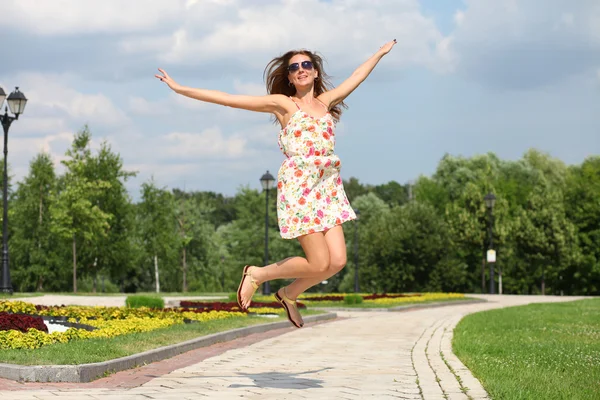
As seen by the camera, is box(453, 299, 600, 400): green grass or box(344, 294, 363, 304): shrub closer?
box(453, 299, 600, 400): green grass

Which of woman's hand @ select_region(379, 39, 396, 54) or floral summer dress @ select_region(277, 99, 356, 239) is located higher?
woman's hand @ select_region(379, 39, 396, 54)

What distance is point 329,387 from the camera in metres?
7.95

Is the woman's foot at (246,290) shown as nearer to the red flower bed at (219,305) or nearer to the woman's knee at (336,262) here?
the woman's knee at (336,262)

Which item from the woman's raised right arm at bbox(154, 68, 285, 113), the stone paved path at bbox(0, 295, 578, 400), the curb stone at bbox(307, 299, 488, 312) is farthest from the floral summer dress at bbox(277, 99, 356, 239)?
the curb stone at bbox(307, 299, 488, 312)

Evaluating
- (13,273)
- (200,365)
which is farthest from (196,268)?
(200,365)

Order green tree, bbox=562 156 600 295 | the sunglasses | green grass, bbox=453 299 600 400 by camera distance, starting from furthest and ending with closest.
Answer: green tree, bbox=562 156 600 295 → the sunglasses → green grass, bbox=453 299 600 400

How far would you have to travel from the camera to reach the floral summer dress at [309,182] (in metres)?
7.46

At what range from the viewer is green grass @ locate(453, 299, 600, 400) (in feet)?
24.5

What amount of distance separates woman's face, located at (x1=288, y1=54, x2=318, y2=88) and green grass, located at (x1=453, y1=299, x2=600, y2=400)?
3154mm

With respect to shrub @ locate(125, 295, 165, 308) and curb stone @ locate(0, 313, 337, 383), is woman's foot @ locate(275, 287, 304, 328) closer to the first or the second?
curb stone @ locate(0, 313, 337, 383)

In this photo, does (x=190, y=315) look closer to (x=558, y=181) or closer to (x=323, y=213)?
(x=323, y=213)

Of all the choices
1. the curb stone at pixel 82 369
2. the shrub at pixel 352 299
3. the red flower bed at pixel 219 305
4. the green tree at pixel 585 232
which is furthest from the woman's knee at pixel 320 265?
the green tree at pixel 585 232

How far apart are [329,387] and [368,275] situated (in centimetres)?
4629

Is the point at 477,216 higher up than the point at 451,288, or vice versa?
the point at 477,216
